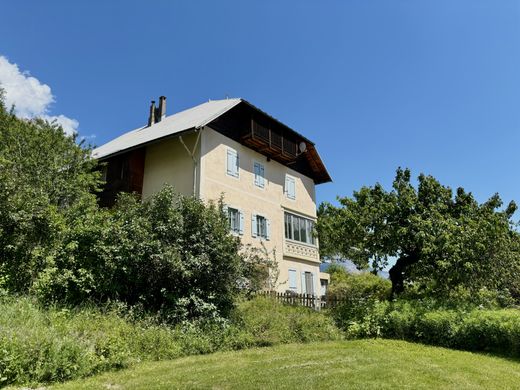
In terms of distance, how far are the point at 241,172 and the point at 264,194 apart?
223 cm

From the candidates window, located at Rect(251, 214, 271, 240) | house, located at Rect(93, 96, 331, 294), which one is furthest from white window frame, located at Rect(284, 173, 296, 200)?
window, located at Rect(251, 214, 271, 240)

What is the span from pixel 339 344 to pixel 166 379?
19.3 feet

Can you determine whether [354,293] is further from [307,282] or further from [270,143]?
[270,143]

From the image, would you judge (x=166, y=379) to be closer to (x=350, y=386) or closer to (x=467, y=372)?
(x=350, y=386)

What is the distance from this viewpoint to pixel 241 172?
2330cm

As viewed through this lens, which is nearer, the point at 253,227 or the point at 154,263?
the point at 154,263

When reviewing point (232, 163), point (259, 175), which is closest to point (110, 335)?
point (232, 163)

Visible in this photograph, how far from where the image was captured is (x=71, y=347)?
8406mm

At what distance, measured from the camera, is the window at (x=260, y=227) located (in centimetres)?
2319

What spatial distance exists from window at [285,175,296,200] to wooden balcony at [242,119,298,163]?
1290 mm

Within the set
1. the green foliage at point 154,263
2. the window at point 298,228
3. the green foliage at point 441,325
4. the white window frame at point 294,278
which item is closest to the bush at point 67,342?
the green foliage at point 154,263

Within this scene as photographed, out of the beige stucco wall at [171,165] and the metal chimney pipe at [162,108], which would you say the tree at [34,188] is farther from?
the metal chimney pipe at [162,108]

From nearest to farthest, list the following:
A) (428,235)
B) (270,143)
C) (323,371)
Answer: (323,371) < (428,235) < (270,143)

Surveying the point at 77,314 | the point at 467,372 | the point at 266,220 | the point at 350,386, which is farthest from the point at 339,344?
the point at 266,220
